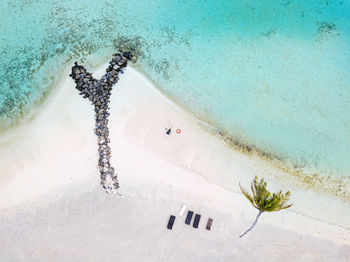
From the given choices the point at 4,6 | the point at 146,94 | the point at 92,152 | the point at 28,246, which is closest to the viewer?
the point at 28,246

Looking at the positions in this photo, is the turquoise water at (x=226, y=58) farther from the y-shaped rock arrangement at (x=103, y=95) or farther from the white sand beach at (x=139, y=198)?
the white sand beach at (x=139, y=198)

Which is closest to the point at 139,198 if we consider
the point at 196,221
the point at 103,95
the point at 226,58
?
the point at 196,221

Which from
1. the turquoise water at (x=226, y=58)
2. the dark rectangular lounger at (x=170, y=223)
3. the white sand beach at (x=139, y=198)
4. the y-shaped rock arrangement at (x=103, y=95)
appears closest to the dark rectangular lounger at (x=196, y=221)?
the white sand beach at (x=139, y=198)

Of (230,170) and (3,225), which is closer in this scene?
(3,225)

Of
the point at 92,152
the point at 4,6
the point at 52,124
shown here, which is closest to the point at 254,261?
the point at 92,152

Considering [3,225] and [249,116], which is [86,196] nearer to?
[3,225]
